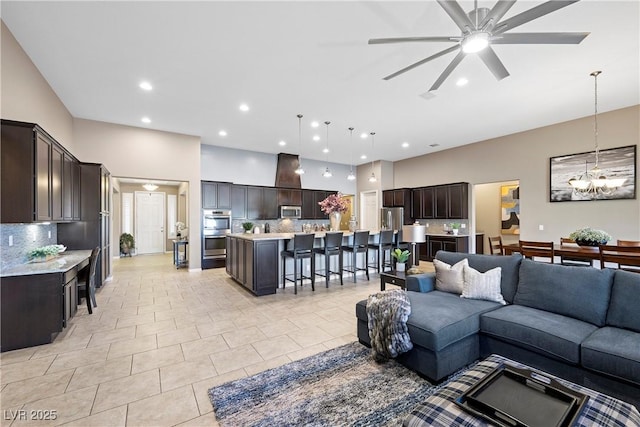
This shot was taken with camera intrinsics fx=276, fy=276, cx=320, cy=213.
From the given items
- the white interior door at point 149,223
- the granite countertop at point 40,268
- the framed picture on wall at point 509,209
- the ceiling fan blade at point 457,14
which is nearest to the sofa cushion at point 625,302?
the ceiling fan blade at point 457,14

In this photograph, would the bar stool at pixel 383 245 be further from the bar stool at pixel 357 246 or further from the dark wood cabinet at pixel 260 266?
the dark wood cabinet at pixel 260 266

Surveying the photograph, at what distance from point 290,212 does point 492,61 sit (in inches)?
Result: 264

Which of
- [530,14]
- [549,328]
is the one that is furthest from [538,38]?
[549,328]

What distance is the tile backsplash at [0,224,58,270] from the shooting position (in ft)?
10.1

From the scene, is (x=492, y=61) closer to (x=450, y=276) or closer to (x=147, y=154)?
(x=450, y=276)

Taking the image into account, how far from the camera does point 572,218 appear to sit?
220 inches

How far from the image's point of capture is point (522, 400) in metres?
1.45

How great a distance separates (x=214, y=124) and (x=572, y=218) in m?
7.67

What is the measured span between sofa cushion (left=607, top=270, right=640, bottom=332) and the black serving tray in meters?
1.16

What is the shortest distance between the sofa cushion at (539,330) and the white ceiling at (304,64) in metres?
2.88

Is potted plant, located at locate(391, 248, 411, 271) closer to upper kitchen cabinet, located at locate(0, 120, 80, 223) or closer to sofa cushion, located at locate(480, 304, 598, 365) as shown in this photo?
sofa cushion, located at locate(480, 304, 598, 365)

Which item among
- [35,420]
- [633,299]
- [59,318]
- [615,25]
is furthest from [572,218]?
[59,318]

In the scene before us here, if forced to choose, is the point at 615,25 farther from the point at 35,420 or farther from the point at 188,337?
the point at 35,420

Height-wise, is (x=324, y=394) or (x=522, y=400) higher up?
(x=522, y=400)
